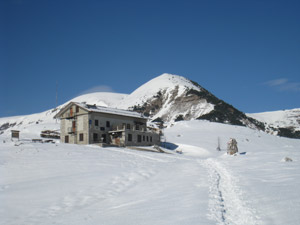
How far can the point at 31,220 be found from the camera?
35.3ft

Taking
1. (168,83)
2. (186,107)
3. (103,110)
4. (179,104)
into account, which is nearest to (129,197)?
(103,110)

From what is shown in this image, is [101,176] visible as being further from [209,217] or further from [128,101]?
[128,101]

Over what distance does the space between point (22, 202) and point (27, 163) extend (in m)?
10.8

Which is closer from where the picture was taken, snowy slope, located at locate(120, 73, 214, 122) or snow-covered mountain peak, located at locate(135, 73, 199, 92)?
snowy slope, located at locate(120, 73, 214, 122)

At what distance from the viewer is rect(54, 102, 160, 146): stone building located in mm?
48531

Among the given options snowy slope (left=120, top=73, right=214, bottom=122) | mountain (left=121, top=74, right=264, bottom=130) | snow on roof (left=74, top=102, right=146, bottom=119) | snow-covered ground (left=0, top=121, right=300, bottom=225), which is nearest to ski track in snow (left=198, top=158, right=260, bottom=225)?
snow-covered ground (left=0, top=121, right=300, bottom=225)

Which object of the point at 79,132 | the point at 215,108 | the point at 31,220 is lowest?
the point at 31,220

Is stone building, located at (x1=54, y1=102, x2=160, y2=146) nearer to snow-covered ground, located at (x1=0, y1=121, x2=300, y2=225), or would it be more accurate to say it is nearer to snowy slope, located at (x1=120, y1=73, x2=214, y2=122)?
snow-covered ground, located at (x1=0, y1=121, x2=300, y2=225)

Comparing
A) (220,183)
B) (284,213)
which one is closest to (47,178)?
(220,183)

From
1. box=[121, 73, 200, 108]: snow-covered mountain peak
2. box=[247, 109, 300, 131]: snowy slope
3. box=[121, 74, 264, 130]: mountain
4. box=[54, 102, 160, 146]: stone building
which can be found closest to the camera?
box=[54, 102, 160, 146]: stone building

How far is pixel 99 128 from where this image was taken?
162 feet

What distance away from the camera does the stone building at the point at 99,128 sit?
4853cm

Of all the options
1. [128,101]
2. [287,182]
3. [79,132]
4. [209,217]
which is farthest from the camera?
[128,101]

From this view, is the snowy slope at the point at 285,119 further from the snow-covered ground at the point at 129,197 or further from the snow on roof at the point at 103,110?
the snow-covered ground at the point at 129,197
